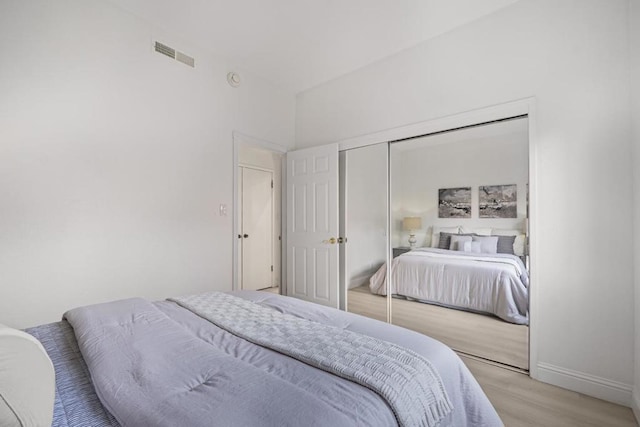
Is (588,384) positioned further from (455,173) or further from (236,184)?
(236,184)

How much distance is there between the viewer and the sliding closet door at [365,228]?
3.45 metres

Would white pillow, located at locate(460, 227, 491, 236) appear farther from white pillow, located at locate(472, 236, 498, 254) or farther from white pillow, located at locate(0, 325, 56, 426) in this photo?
white pillow, located at locate(0, 325, 56, 426)

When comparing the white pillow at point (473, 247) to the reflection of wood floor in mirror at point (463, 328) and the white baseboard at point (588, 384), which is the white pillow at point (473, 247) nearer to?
the reflection of wood floor in mirror at point (463, 328)

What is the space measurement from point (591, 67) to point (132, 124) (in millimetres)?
3506

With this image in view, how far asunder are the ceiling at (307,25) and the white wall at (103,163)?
27 centimetres

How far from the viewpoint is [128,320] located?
141cm

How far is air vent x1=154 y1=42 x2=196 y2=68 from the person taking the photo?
2.68 meters

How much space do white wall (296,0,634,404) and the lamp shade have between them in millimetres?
1224

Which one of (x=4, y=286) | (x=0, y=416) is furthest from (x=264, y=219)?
(x=0, y=416)

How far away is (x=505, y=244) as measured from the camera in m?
A: 2.61

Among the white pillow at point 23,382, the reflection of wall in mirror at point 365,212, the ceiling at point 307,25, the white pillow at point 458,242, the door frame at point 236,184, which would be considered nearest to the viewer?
the white pillow at point 23,382

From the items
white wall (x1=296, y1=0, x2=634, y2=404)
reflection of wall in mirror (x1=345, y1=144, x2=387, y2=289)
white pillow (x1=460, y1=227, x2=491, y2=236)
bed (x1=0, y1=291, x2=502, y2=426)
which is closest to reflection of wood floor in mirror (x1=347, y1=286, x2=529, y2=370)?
white wall (x1=296, y1=0, x2=634, y2=404)

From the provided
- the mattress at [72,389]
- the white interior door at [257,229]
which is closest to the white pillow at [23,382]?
the mattress at [72,389]

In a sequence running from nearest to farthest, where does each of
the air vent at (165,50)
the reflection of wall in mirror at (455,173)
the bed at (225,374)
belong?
the bed at (225,374)
the reflection of wall in mirror at (455,173)
the air vent at (165,50)
